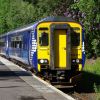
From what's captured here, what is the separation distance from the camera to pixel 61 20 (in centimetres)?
2238

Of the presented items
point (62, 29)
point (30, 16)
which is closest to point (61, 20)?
point (62, 29)

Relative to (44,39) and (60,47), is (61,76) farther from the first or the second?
(44,39)

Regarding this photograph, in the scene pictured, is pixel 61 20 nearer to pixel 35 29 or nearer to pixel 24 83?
pixel 35 29

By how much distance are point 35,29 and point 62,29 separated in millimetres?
1248

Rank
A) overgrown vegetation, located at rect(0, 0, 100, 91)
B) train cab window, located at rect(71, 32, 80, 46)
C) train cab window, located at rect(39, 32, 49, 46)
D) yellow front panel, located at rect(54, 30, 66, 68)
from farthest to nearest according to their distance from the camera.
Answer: overgrown vegetation, located at rect(0, 0, 100, 91)
train cab window, located at rect(71, 32, 80, 46)
train cab window, located at rect(39, 32, 49, 46)
yellow front panel, located at rect(54, 30, 66, 68)

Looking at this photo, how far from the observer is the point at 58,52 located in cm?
2183

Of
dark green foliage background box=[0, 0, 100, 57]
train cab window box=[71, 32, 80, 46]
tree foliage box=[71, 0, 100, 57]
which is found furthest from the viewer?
dark green foliage background box=[0, 0, 100, 57]

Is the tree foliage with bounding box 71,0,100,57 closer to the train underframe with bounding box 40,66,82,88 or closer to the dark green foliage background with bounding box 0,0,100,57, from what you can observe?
the dark green foliage background with bounding box 0,0,100,57

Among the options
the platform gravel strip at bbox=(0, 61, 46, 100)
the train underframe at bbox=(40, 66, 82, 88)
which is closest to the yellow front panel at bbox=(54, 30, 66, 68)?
the train underframe at bbox=(40, 66, 82, 88)

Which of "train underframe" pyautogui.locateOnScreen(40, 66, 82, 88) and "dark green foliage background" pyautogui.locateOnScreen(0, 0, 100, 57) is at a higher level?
"dark green foliage background" pyautogui.locateOnScreen(0, 0, 100, 57)

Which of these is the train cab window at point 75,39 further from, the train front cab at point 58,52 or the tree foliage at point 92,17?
the tree foliage at point 92,17

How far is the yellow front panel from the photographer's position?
21750 millimetres

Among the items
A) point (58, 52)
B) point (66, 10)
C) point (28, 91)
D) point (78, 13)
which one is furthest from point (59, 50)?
point (66, 10)

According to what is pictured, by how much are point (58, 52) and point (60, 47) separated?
0.24 meters
